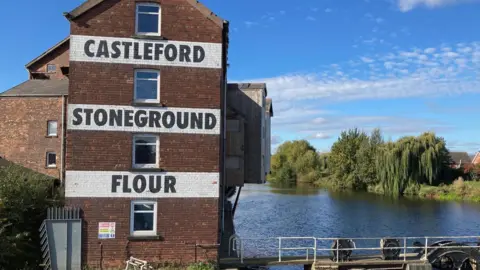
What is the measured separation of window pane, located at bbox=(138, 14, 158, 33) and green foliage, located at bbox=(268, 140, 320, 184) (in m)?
78.0

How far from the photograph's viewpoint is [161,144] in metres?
15.3

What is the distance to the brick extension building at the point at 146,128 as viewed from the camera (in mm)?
14938

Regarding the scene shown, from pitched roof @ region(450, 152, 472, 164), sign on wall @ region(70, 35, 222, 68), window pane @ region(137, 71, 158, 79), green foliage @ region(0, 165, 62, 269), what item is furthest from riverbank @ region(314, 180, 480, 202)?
green foliage @ region(0, 165, 62, 269)

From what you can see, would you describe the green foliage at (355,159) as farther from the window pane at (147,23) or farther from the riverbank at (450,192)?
the window pane at (147,23)

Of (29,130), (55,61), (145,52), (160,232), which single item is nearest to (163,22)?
(145,52)

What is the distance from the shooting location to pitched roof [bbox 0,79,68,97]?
72.7ft

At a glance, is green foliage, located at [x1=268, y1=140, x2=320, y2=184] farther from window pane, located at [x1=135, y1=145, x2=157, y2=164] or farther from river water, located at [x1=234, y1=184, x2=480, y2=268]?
window pane, located at [x1=135, y1=145, x2=157, y2=164]

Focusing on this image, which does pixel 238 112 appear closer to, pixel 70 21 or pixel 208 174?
pixel 208 174

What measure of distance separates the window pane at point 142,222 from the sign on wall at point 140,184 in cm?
69

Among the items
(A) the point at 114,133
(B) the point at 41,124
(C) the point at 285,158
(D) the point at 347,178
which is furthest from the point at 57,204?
(C) the point at 285,158

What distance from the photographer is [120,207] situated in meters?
15.0

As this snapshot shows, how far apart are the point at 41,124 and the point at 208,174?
11166 millimetres

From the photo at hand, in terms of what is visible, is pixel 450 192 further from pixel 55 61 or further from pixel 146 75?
pixel 146 75

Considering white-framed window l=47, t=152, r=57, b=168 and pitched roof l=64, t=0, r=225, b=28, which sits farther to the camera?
white-framed window l=47, t=152, r=57, b=168
